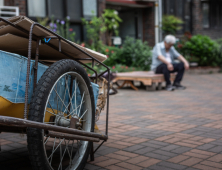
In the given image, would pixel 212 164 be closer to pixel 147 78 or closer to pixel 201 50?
pixel 147 78

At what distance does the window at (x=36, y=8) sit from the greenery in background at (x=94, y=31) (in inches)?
56.6

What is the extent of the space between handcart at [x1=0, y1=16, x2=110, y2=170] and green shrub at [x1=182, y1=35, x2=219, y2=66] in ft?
37.5

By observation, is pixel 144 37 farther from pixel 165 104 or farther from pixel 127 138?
pixel 127 138

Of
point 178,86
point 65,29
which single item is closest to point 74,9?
point 65,29

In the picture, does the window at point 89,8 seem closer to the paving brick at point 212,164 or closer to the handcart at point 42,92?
the handcart at point 42,92

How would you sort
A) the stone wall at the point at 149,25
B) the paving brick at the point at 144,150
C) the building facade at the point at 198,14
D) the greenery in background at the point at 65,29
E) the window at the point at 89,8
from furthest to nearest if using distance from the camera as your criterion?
1. the building facade at the point at 198,14
2. the stone wall at the point at 149,25
3. the window at the point at 89,8
4. the greenery in background at the point at 65,29
5. the paving brick at the point at 144,150

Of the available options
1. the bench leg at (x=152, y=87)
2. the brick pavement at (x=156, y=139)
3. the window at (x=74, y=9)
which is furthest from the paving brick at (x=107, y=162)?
the window at (x=74, y=9)

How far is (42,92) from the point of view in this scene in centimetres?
202

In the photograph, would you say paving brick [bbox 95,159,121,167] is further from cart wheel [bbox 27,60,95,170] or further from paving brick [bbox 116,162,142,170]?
cart wheel [bbox 27,60,95,170]

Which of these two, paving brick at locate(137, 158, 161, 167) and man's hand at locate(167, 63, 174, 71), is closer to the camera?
paving brick at locate(137, 158, 161, 167)

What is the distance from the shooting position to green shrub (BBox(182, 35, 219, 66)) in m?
13.5

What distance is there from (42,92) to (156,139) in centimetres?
200

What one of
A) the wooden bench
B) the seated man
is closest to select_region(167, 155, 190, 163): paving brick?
the wooden bench

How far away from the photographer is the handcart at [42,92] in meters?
1.98
